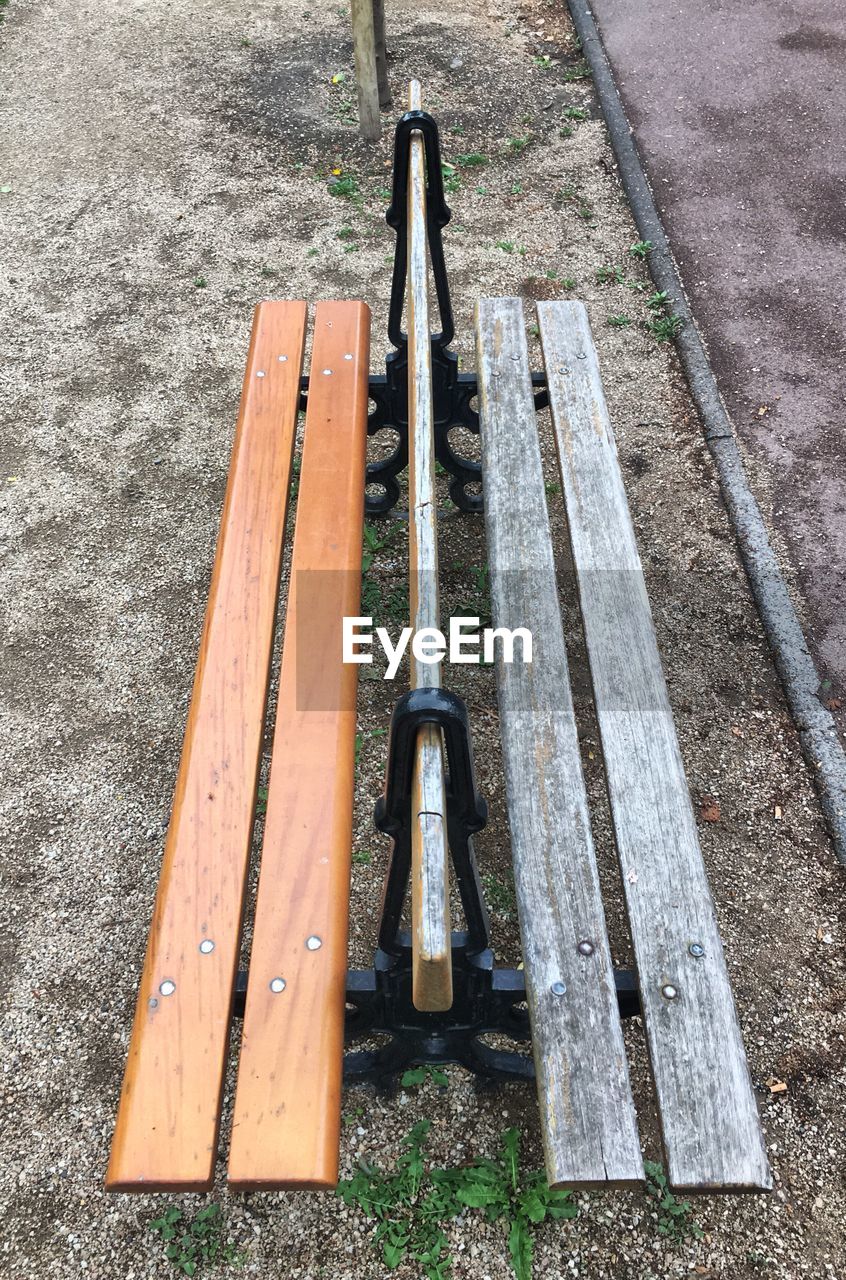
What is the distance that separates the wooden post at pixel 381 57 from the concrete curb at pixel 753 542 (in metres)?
1.43

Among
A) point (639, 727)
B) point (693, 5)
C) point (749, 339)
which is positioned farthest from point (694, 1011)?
point (693, 5)

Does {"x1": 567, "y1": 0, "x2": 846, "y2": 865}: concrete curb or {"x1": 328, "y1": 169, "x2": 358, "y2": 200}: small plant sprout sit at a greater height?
{"x1": 328, "y1": 169, "x2": 358, "y2": 200}: small plant sprout

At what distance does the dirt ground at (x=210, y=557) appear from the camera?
7.41 ft

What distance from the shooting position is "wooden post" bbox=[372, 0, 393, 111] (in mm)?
5785

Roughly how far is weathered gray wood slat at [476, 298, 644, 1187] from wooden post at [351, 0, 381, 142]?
3.39 m

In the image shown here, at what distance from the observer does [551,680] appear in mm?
2342

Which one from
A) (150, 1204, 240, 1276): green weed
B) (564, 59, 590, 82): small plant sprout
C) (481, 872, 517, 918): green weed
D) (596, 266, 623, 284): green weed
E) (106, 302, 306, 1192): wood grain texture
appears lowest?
(150, 1204, 240, 1276): green weed

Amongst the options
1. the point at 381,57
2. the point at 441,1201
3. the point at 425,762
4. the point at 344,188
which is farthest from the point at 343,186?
the point at 441,1201

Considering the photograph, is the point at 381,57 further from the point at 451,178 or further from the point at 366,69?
the point at 451,178

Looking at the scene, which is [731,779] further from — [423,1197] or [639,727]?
[423,1197]

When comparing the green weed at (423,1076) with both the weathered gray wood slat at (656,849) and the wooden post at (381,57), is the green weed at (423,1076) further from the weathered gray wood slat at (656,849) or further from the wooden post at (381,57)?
the wooden post at (381,57)

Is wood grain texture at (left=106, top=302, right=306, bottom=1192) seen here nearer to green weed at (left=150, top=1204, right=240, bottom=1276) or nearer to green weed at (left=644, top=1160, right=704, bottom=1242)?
green weed at (left=150, top=1204, right=240, bottom=1276)

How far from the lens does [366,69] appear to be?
17.8 ft

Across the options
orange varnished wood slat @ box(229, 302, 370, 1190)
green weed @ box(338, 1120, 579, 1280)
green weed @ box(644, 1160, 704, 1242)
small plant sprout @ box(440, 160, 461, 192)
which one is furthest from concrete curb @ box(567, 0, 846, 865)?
orange varnished wood slat @ box(229, 302, 370, 1190)
